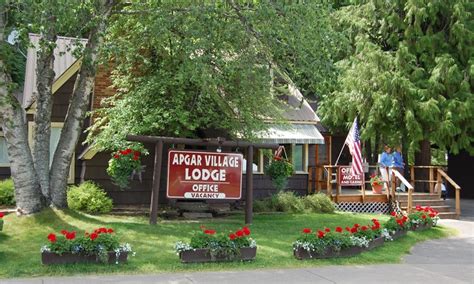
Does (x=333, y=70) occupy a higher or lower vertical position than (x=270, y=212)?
higher

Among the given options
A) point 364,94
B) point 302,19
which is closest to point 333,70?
point 302,19

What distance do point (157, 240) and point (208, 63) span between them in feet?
14.1

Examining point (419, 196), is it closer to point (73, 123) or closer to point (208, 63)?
point (208, 63)

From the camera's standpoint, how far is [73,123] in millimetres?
12773

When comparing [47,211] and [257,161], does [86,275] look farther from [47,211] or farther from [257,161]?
[257,161]

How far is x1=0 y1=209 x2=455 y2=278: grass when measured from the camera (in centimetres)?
870

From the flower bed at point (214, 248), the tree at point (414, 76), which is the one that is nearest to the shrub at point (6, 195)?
the flower bed at point (214, 248)

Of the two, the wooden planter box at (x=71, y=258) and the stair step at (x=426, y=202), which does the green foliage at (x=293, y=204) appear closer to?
the stair step at (x=426, y=202)

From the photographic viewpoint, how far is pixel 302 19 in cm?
1192

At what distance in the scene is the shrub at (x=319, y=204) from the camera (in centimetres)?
1705

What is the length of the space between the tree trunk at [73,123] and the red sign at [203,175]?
2340mm

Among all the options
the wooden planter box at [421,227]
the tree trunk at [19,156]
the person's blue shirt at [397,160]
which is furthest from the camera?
the person's blue shirt at [397,160]

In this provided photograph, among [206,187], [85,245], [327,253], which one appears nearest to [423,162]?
[206,187]

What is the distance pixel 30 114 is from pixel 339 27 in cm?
1309
